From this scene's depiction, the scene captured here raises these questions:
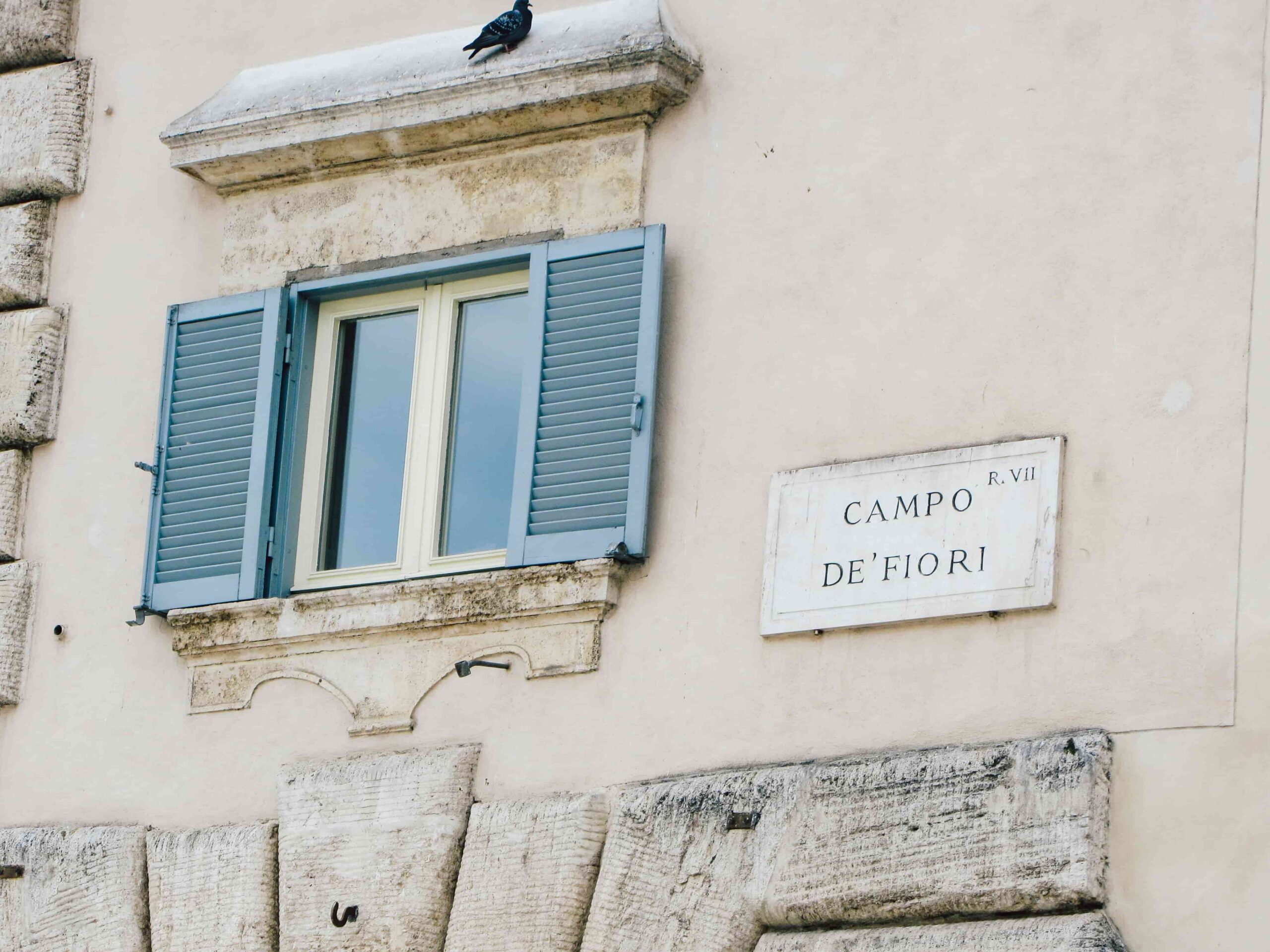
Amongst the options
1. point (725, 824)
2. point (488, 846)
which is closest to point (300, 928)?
point (488, 846)

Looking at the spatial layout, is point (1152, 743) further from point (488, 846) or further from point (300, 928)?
point (300, 928)

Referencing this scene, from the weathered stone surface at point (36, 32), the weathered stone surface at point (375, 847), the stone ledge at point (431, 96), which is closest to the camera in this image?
the weathered stone surface at point (375, 847)

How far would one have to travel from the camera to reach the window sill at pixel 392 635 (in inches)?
343

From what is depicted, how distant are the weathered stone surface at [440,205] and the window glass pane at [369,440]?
0.27m

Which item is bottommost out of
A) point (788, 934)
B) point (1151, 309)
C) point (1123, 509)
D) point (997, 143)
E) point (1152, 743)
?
point (788, 934)

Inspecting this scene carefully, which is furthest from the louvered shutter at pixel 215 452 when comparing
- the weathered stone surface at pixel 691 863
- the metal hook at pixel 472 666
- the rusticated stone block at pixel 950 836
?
the rusticated stone block at pixel 950 836

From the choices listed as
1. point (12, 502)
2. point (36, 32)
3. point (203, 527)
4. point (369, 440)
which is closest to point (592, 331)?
point (369, 440)

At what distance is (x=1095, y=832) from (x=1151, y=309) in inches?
58.1

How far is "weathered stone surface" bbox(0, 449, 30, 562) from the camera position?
9.86 m

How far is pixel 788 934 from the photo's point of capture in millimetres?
7918

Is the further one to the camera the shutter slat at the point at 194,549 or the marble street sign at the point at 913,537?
the shutter slat at the point at 194,549

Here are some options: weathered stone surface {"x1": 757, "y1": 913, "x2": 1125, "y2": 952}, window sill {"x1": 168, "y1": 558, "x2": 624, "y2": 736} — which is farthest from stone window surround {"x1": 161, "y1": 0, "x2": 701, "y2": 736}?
weathered stone surface {"x1": 757, "y1": 913, "x2": 1125, "y2": 952}

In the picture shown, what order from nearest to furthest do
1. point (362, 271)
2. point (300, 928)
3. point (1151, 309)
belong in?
point (1151, 309)
point (300, 928)
point (362, 271)

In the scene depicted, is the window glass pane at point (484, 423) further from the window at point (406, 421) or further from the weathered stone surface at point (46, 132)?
the weathered stone surface at point (46, 132)
